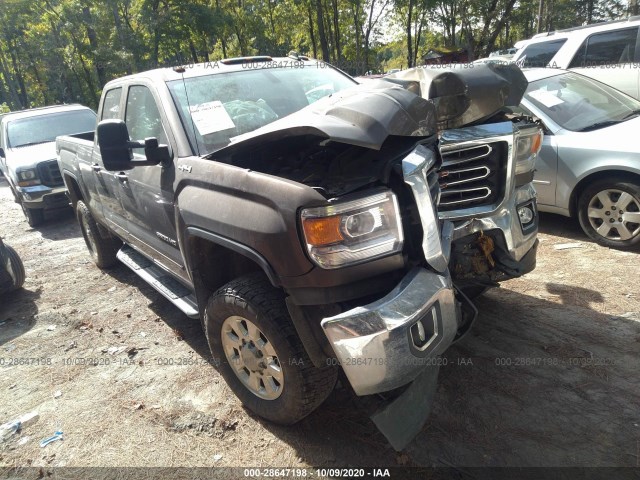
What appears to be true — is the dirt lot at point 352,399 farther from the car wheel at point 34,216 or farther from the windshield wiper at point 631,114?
the car wheel at point 34,216

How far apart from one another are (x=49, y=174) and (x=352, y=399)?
772 centimetres

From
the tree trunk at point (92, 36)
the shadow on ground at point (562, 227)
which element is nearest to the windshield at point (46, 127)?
the shadow on ground at point (562, 227)

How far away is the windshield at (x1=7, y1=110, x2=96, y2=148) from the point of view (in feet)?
29.4

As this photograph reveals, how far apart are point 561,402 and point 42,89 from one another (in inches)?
1605

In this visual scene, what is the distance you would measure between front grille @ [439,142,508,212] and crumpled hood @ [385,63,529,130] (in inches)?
9.1

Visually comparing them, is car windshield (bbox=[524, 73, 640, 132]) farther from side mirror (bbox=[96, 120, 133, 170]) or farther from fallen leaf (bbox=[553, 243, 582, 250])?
side mirror (bbox=[96, 120, 133, 170])

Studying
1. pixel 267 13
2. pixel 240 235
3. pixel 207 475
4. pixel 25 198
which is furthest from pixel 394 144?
pixel 267 13

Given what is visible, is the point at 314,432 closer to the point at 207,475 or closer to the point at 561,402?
the point at 207,475

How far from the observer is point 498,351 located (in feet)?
10.4

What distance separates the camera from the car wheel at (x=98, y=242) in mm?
5411

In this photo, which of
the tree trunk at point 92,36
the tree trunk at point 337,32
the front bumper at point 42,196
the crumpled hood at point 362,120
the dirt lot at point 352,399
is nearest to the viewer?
the crumpled hood at point 362,120

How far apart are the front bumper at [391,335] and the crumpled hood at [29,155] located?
27.2 feet

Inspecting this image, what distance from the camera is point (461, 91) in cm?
309

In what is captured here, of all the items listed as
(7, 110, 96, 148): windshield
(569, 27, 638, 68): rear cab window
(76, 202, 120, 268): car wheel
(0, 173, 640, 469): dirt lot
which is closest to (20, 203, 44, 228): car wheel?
(7, 110, 96, 148): windshield
